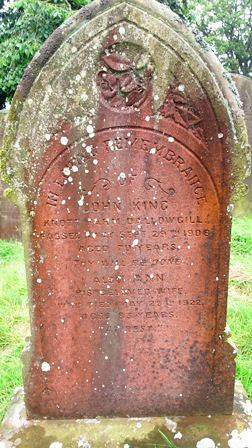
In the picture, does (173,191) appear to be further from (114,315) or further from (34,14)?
(34,14)

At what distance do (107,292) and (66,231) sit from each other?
42 cm

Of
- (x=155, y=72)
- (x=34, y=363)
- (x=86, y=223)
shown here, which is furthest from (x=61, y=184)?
(x=34, y=363)

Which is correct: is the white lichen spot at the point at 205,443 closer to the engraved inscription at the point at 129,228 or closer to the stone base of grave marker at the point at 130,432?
the stone base of grave marker at the point at 130,432

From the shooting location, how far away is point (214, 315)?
85.9 inches

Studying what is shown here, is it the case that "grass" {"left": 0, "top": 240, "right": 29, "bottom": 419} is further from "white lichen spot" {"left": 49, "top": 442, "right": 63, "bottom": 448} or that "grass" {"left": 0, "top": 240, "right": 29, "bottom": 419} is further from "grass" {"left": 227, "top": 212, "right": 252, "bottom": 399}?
"grass" {"left": 227, "top": 212, "right": 252, "bottom": 399}

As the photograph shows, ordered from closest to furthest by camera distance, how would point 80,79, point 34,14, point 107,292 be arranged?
point 80,79 < point 107,292 < point 34,14

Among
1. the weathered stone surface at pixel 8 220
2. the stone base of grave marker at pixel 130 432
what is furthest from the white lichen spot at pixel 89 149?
the weathered stone surface at pixel 8 220

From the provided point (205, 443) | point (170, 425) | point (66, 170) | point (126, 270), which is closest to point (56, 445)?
point (170, 425)

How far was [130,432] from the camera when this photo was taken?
2.12m

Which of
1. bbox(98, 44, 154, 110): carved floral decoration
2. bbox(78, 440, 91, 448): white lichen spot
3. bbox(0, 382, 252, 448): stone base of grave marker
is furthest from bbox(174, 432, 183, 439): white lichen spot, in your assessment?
bbox(98, 44, 154, 110): carved floral decoration

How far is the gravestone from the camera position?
1.85 m

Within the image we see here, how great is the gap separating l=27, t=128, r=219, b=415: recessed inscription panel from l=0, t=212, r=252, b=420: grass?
446 mm

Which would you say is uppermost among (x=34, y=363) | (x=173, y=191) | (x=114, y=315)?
(x=173, y=191)

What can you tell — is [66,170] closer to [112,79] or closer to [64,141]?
[64,141]
